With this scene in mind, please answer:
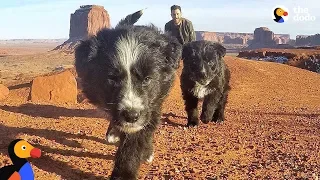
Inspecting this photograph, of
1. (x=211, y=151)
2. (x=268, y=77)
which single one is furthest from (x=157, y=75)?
(x=268, y=77)

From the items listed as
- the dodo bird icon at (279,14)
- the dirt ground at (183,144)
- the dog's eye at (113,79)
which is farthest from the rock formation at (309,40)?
the dog's eye at (113,79)

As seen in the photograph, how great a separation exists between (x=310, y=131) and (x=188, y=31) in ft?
11.7

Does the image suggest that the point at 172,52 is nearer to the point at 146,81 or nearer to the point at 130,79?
the point at 146,81

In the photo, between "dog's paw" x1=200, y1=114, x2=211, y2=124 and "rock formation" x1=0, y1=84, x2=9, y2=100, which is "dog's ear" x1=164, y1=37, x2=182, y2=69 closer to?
"dog's paw" x1=200, y1=114, x2=211, y2=124

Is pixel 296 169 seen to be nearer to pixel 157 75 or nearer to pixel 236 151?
pixel 236 151

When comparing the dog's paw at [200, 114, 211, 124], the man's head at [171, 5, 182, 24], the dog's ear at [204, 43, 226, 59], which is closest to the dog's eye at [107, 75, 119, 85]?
the dog's paw at [200, 114, 211, 124]

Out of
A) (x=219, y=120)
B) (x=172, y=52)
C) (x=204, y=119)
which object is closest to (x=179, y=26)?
(x=204, y=119)

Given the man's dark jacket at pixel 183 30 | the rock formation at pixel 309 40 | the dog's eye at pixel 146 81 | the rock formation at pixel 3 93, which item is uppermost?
the man's dark jacket at pixel 183 30

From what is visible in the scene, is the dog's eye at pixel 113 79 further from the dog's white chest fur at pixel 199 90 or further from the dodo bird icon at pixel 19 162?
the dog's white chest fur at pixel 199 90

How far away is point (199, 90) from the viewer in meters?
8.88

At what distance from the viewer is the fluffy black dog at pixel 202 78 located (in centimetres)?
874

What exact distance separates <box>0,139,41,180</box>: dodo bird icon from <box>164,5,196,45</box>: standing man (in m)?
6.56

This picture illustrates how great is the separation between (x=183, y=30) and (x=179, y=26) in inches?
6.6

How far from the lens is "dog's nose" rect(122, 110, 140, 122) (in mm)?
4016
